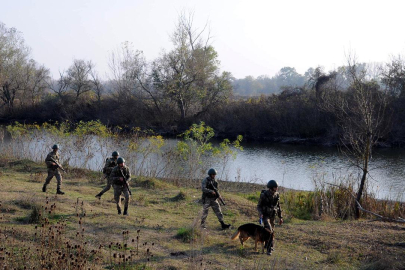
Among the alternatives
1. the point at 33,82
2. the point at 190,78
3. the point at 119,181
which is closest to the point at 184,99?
the point at 190,78

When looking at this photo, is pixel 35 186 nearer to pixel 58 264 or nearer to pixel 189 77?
pixel 58 264

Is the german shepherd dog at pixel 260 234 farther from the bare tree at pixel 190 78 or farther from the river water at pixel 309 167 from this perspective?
the bare tree at pixel 190 78

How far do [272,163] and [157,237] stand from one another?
2203 cm

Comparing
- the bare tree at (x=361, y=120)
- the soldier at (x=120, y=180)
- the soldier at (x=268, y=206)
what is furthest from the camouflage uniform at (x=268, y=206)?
the bare tree at (x=361, y=120)

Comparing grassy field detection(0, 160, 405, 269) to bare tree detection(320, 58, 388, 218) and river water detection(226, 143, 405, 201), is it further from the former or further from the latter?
river water detection(226, 143, 405, 201)

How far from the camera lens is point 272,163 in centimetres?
3055

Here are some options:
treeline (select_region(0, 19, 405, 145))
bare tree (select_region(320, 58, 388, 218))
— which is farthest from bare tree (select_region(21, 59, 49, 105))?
bare tree (select_region(320, 58, 388, 218))

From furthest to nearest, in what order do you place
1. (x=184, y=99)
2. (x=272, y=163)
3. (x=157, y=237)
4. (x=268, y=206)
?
(x=184, y=99)
(x=272, y=163)
(x=157, y=237)
(x=268, y=206)

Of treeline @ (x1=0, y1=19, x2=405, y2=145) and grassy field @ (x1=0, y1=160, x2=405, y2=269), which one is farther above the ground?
treeline @ (x1=0, y1=19, x2=405, y2=145)

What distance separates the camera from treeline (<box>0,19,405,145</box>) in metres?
46.7

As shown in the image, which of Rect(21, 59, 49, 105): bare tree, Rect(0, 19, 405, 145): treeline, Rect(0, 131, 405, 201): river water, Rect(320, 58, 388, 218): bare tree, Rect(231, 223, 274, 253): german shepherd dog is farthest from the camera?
Rect(21, 59, 49, 105): bare tree

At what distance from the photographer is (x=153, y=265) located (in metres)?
7.57

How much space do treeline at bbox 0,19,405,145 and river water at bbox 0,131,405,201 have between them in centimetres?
820

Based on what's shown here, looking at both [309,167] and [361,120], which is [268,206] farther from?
[309,167]
